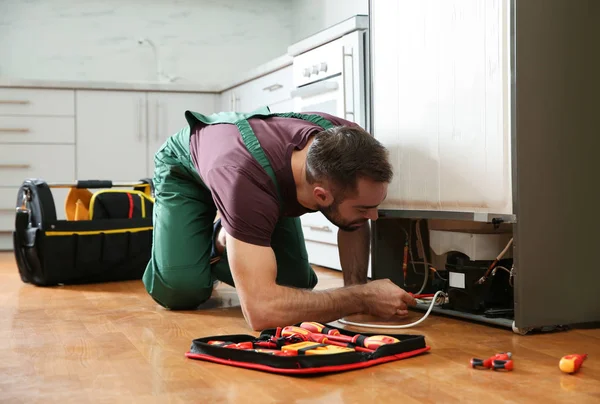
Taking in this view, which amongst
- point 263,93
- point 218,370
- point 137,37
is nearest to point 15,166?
point 137,37

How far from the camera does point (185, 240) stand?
2432 millimetres

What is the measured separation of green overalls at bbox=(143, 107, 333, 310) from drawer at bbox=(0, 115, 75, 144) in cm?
247

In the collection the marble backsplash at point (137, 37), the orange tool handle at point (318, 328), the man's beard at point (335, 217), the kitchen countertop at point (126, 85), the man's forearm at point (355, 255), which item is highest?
the marble backsplash at point (137, 37)

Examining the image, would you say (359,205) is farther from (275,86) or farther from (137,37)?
(137,37)

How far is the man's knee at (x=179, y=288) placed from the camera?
2.40 metres

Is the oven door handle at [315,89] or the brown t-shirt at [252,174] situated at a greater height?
the oven door handle at [315,89]

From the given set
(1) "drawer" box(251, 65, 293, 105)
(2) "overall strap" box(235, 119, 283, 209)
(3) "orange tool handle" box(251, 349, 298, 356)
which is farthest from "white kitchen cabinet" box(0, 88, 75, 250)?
(3) "orange tool handle" box(251, 349, 298, 356)

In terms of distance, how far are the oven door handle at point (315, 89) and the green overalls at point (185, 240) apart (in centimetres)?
79

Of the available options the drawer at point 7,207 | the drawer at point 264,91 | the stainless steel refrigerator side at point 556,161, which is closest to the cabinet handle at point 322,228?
the drawer at point 264,91

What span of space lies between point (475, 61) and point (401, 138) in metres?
0.37

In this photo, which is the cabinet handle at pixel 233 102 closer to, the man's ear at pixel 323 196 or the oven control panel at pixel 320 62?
the oven control panel at pixel 320 62

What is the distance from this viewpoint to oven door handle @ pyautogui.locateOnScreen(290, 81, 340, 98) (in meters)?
3.12

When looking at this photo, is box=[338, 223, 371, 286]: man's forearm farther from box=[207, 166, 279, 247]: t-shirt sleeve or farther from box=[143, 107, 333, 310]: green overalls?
box=[207, 166, 279, 247]: t-shirt sleeve

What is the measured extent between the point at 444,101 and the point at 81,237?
1.70 meters
